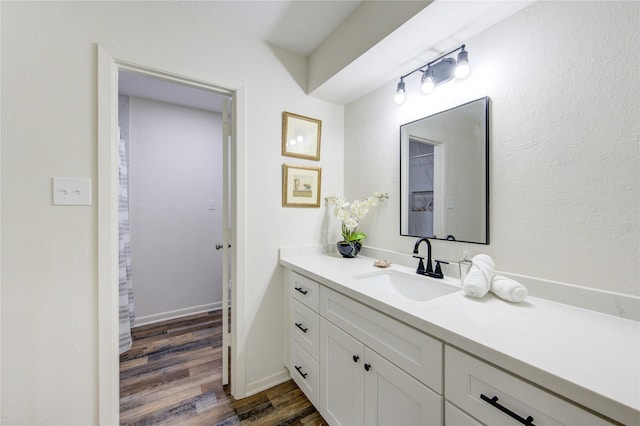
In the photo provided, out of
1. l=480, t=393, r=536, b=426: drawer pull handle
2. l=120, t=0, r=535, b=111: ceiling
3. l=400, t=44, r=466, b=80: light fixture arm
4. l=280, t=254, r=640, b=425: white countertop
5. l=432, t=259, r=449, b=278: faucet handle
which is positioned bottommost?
l=480, t=393, r=536, b=426: drawer pull handle

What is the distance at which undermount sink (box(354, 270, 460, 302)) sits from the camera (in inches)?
48.1

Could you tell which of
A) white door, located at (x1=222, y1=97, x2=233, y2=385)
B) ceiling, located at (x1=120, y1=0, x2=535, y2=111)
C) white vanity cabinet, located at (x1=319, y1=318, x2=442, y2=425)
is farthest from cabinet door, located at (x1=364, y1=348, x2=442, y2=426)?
ceiling, located at (x1=120, y1=0, x2=535, y2=111)

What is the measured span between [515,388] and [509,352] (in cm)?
9

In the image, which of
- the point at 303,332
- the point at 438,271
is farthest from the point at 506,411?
the point at 303,332

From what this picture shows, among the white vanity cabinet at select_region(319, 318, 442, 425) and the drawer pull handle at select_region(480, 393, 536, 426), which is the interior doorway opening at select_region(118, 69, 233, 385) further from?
the drawer pull handle at select_region(480, 393, 536, 426)

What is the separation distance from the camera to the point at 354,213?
180 centimetres

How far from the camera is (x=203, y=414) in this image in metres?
1.43

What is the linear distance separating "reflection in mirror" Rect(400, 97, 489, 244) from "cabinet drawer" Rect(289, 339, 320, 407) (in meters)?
0.98

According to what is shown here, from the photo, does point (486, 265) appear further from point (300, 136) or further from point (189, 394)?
point (189, 394)

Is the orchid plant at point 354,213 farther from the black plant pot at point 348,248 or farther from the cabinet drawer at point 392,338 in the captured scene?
the cabinet drawer at point 392,338

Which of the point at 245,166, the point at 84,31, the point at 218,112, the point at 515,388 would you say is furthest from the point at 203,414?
the point at 218,112

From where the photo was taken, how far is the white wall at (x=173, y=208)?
254 cm

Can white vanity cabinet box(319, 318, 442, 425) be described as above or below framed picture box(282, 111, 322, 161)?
below

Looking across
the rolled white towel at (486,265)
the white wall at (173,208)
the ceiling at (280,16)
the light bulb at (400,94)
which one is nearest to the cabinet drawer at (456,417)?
the rolled white towel at (486,265)
